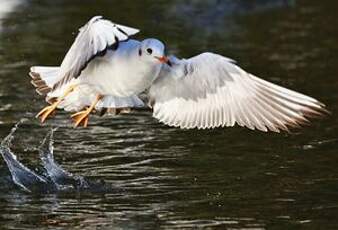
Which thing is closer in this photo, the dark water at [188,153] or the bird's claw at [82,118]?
the dark water at [188,153]

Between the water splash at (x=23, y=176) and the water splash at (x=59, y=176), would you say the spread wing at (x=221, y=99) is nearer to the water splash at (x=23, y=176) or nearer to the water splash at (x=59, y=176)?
the water splash at (x=59, y=176)

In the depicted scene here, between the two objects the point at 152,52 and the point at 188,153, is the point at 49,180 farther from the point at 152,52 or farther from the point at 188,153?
the point at 152,52

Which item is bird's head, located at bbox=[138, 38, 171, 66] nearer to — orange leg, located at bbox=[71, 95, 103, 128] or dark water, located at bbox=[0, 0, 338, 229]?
orange leg, located at bbox=[71, 95, 103, 128]

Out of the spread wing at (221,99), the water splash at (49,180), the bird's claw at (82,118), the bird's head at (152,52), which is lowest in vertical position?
the water splash at (49,180)

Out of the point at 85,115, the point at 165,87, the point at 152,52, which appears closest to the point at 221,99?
the point at 165,87

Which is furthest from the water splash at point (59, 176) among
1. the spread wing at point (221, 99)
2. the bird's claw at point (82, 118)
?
the spread wing at point (221, 99)

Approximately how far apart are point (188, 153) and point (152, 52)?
Result: 1855 mm

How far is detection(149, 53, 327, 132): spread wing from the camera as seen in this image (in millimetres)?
8242

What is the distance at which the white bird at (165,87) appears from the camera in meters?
8.04

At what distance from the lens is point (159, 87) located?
28.2 ft

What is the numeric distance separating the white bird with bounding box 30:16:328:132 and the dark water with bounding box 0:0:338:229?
21.7 inches

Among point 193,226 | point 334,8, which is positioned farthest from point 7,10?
point 193,226

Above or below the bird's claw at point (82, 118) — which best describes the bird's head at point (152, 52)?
above

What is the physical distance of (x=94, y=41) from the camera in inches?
312
